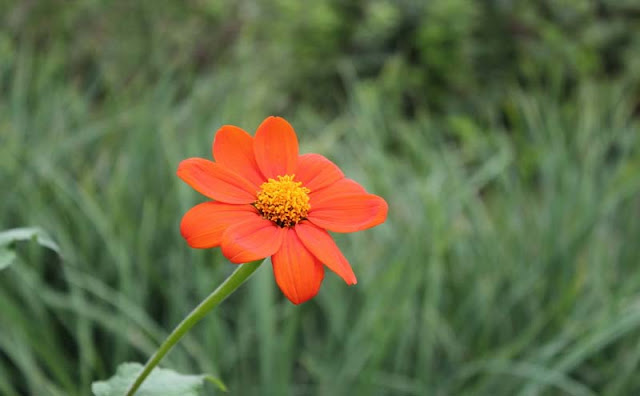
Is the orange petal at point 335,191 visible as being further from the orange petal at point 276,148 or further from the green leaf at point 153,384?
the green leaf at point 153,384

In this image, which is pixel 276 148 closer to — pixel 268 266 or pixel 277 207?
pixel 277 207

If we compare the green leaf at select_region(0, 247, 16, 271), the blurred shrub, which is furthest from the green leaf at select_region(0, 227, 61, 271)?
the blurred shrub

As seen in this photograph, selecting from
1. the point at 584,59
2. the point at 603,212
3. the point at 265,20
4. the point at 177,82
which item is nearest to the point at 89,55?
the point at 177,82

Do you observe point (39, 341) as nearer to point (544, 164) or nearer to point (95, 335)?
point (95, 335)

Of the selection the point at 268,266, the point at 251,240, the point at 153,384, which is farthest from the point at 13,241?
the point at 268,266

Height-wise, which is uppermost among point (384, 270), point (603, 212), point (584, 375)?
point (603, 212)

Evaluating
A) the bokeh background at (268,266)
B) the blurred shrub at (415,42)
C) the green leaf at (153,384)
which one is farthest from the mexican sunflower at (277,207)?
the blurred shrub at (415,42)
